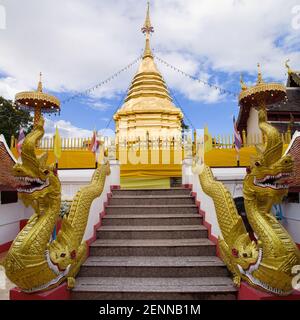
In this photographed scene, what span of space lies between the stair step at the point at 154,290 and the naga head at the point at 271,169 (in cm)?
152

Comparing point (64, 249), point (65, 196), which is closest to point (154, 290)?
point (64, 249)

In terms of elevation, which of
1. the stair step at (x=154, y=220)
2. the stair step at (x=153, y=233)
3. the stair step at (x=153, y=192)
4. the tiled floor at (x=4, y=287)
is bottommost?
the tiled floor at (x=4, y=287)

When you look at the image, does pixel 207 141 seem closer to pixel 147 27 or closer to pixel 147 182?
pixel 147 182

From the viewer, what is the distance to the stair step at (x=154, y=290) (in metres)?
3.70

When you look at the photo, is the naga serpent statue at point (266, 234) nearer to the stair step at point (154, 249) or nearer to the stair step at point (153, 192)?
the stair step at point (154, 249)

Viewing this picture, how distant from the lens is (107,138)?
35.0 feet

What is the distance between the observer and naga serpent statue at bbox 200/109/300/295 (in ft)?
10.5

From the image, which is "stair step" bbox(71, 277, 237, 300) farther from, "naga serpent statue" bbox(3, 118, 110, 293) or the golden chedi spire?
the golden chedi spire

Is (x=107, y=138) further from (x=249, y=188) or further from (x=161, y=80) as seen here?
(x=161, y=80)

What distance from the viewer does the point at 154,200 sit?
6.69 m

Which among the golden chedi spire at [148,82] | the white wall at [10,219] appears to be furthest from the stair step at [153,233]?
the golden chedi spire at [148,82]

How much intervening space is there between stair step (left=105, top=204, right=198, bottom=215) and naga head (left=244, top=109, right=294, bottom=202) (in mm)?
2889
